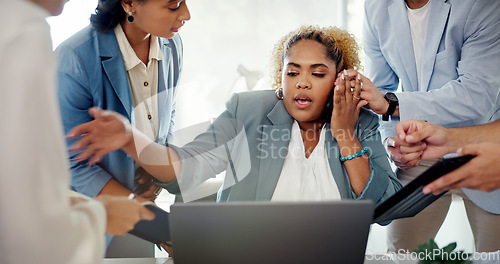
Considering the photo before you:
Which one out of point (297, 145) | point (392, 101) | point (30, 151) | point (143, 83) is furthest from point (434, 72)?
point (30, 151)

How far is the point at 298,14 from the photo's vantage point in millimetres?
3090

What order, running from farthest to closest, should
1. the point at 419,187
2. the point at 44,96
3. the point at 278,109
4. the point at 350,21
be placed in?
the point at 350,21, the point at 278,109, the point at 419,187, the point at 44,96

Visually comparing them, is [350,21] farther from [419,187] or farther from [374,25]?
[419,187]

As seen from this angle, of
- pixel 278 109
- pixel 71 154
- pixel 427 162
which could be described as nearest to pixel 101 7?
pixel 71 154

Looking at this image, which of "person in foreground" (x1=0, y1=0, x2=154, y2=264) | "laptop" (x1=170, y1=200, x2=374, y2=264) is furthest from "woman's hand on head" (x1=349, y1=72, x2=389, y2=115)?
"person in foreground" (x1=0, y1=0, x2=154, y2=264)

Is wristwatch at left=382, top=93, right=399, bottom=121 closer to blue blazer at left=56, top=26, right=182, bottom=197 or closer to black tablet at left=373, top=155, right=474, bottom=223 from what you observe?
black tablet at left=373, top=155, right=474, bottom=223

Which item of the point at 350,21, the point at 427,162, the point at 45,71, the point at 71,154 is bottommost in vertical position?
the point at 427,162

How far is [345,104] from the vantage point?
1.53 metres

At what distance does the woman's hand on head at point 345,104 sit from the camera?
59.8 inches

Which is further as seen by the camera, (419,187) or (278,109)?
(278,109)

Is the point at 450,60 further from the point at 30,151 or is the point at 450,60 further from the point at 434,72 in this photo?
the point at 30,151

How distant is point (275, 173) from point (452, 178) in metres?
0.61

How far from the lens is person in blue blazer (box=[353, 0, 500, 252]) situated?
63.7 inches

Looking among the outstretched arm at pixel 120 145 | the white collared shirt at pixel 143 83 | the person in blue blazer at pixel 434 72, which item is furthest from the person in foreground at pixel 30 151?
the person in blue blazer at pixel 434 72
